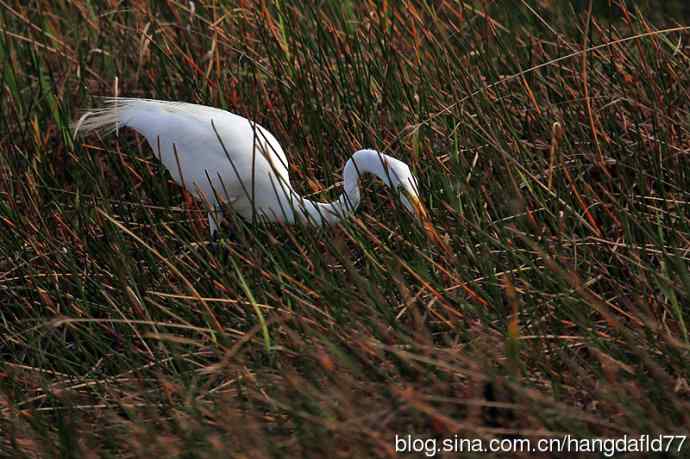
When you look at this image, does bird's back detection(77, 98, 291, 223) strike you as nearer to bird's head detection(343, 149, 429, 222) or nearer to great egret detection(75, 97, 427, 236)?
great egret detection(75, 97, 427, 236)

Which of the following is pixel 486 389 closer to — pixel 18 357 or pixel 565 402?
pixel 565 402

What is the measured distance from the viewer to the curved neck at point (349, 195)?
1988mm

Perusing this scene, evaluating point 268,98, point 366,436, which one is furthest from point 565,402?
point 268,98

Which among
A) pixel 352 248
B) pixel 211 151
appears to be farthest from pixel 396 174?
pixel 211 151

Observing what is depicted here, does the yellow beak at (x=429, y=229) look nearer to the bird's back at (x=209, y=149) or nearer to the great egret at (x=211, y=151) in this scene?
the great egret at (x=211, y=151)

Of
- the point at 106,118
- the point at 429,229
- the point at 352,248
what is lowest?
the point at 352,248

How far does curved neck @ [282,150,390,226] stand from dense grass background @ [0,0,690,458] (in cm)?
4

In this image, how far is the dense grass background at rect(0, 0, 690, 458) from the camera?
1451mm

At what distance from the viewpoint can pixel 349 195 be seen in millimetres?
2105

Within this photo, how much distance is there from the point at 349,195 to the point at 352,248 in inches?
5.9

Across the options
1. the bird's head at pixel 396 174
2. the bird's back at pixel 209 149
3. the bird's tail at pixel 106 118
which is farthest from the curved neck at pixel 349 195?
the bird's tail at pixel 106 118

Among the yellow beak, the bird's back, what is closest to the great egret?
the bird's back

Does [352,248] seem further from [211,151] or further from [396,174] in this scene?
[211,151]

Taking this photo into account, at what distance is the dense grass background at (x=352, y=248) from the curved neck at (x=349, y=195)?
4cm
